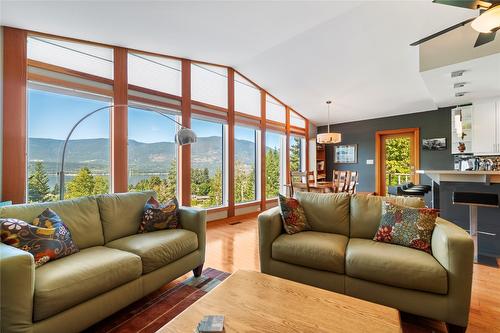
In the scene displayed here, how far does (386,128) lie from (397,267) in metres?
5.91

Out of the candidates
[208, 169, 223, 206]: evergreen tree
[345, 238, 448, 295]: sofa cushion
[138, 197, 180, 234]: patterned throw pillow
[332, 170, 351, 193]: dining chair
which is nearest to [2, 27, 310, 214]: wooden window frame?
[208, 169, 223, 206]: evergreen tree

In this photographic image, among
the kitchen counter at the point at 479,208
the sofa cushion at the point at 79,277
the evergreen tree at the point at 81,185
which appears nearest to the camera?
the sofa cushion at the point at 79,277

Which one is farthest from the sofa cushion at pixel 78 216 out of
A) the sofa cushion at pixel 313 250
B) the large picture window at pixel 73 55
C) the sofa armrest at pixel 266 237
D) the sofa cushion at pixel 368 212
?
the sofa cushion at pixel 368 212

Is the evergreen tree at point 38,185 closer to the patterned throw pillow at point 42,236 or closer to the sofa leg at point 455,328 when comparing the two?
the patterned throw pillow at point 42,236

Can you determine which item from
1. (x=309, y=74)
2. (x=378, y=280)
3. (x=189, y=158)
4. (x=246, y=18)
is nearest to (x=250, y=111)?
(x=309, y=74)

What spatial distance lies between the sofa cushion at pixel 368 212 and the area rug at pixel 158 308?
1.46 meters

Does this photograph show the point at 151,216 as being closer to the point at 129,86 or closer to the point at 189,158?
the point at 189,158

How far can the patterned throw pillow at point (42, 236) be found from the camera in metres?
1.55

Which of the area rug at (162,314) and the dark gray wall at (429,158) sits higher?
the dark gray wall at (429,158)

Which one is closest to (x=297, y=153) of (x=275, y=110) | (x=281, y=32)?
(x=275, y=110)

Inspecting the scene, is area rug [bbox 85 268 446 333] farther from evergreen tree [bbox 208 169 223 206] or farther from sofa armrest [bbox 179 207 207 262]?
evergreen tree [bbox 208 169 223 206]

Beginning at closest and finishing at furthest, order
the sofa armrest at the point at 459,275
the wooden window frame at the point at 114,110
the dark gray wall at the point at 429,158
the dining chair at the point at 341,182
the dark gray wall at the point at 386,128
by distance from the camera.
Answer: the sofa armrest at the point at 459,275
the wooden window frame at the point at 114,110
the dark gray wall at the point at 429,158
the dining chair at the point at 341,182
the dark gray wall at the point at 386,128

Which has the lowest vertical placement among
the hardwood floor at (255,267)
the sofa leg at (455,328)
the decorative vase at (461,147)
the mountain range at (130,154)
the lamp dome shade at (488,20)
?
the hardwood floor at (255,267)

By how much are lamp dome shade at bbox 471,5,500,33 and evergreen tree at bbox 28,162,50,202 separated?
183 inches
